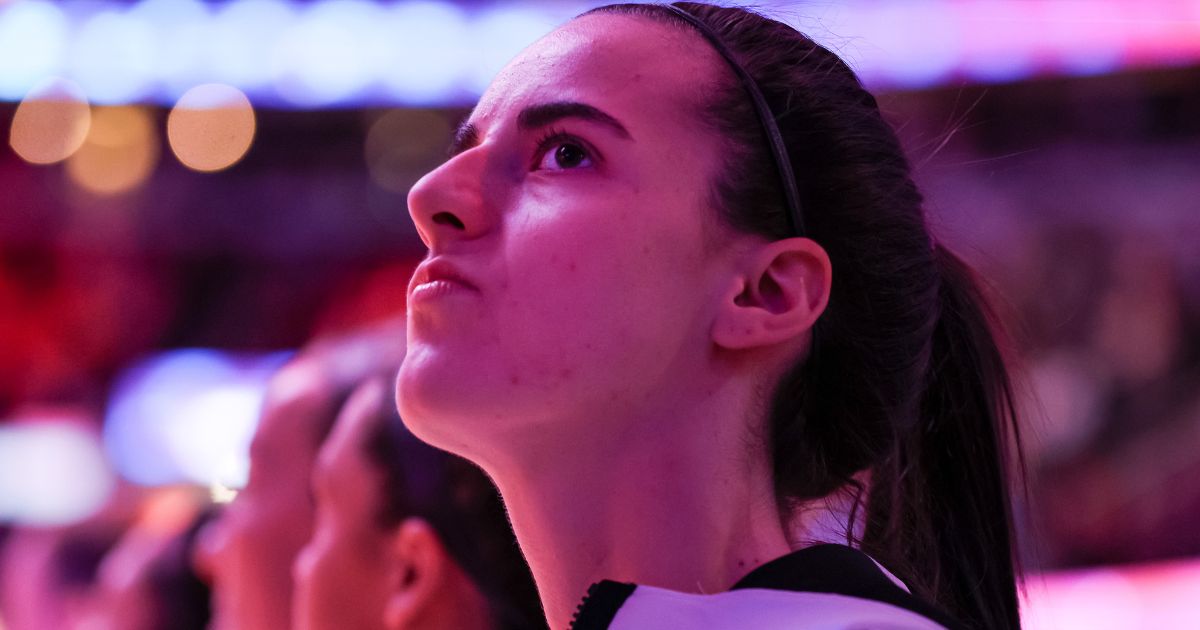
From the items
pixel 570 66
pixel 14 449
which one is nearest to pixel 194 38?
pixel 14 449

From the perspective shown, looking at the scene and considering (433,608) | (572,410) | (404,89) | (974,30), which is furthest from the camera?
(404,89)

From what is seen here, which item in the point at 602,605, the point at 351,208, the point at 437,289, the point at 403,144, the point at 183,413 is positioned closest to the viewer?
the point at 602,605

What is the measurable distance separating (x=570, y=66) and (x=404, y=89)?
12.2 feet

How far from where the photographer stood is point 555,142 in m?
1.29

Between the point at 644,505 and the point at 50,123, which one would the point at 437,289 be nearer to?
the point at 644,505

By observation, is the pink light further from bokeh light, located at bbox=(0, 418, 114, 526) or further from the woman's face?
bokeh light, located at bbox=(0, 418, 114, 526)

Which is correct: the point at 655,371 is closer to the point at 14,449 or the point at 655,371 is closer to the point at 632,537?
the point at 632,537

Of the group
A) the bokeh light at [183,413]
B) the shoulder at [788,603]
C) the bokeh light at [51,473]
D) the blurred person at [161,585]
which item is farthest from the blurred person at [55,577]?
the shoulder at [788,603]

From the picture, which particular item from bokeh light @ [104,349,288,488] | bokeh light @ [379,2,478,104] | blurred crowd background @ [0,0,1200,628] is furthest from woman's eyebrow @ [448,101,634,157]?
bokeh light @ [379,2,478,104]

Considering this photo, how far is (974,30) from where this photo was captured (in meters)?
4.56

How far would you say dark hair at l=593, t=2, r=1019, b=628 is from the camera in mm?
1359

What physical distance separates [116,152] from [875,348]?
4715mm

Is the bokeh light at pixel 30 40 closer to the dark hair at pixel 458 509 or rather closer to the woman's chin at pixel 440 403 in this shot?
the dark hair at pixel 458 509

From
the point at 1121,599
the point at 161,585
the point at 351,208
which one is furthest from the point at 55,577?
the point at 1121,599
